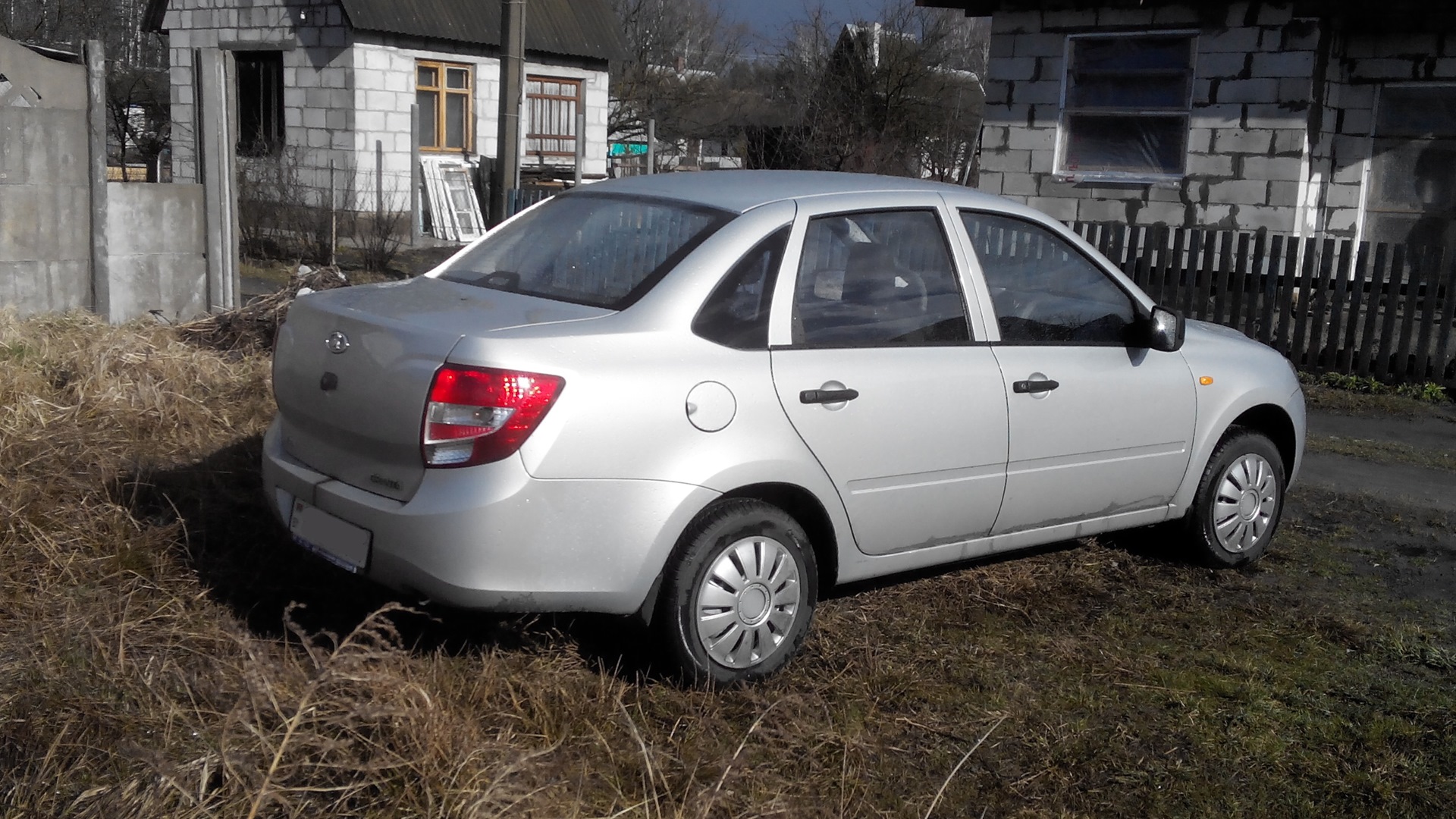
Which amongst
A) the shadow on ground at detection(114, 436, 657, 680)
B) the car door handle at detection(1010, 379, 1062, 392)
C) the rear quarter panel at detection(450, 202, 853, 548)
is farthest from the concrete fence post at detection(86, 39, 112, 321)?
the car door handle at detection(1010, 379, 1062, 392)

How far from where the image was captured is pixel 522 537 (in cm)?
367

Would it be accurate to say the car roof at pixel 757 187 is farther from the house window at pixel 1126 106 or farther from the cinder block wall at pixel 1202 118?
the house window at pixel 1126 106

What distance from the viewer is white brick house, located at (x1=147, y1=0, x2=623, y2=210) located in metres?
21.4

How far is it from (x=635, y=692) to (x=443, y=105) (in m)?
20.1

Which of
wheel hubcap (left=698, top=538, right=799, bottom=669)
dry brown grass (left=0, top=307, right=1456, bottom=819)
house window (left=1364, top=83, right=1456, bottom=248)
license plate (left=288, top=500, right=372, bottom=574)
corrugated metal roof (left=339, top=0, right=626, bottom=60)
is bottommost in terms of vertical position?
dry brown grass (left=0, top=307, right=1456, bottom=819)

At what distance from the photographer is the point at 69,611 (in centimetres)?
424

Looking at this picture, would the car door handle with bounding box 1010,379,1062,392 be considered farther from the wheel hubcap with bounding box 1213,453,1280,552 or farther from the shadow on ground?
the shadow on ground

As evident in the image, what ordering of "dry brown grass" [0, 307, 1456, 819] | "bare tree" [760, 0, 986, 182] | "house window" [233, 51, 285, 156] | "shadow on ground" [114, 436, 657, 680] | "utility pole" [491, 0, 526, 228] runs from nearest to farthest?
1. "dry brown grass" [0, 307, 1456, 819]
2. "shadow on ground" [114, 436, 657, 680]
3. "utility pole" [491, 0, 526, 228]
4. "house window" [233, 51, 285, 156]
5. "bare tree" [760, 0, 986, 182]

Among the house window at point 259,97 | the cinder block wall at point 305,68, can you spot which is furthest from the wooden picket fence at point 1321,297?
the house window at point 259,97

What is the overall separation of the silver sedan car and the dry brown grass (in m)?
0.30

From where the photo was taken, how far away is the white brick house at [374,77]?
21.4 metres

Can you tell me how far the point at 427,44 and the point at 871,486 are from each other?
1963 cm

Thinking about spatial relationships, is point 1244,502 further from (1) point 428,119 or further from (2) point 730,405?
(1) point 428,119

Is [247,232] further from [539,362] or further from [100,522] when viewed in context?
[539,362]
